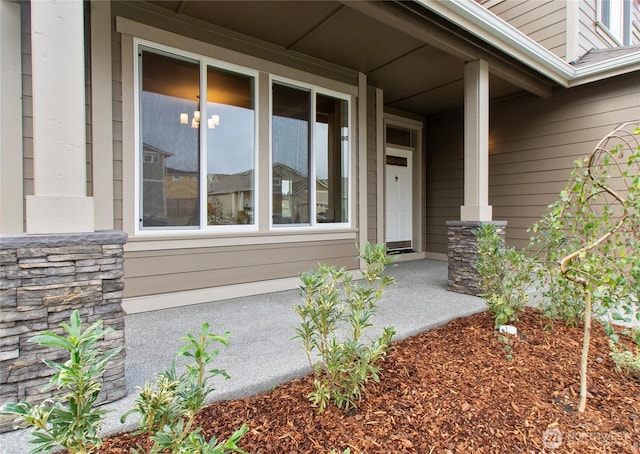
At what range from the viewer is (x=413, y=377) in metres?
2.02

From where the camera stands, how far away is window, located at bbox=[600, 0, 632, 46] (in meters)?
5.63

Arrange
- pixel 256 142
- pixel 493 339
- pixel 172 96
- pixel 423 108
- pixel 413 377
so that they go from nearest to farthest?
pixel 413 377 → pixel 493 339 → pixel 172 96 → pixel 256 142 → pixel 423 108

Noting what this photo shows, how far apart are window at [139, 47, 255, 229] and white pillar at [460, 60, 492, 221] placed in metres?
2.58

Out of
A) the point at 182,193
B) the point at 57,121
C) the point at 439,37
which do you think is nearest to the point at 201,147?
the point at 182,193

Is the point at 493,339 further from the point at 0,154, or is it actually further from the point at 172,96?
the point at 0,154

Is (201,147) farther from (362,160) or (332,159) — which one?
(362,160)

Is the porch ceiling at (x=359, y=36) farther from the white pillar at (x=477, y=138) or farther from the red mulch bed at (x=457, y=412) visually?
the red mulch bed at (x=457, y=412)

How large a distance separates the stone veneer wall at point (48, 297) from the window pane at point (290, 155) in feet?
8.21

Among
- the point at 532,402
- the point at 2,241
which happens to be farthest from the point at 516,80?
the point at 2,241

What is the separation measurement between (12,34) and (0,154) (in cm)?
99

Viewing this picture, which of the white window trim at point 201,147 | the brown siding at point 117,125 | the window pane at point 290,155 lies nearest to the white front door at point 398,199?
the window pane at point 290,155

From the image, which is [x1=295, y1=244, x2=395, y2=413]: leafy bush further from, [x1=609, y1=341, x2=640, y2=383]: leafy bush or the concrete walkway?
[x1=609, y1=341, x2=640, y2=383]: leafy bush

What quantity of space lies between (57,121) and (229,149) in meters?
2.16

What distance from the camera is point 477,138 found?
13.2 ft
